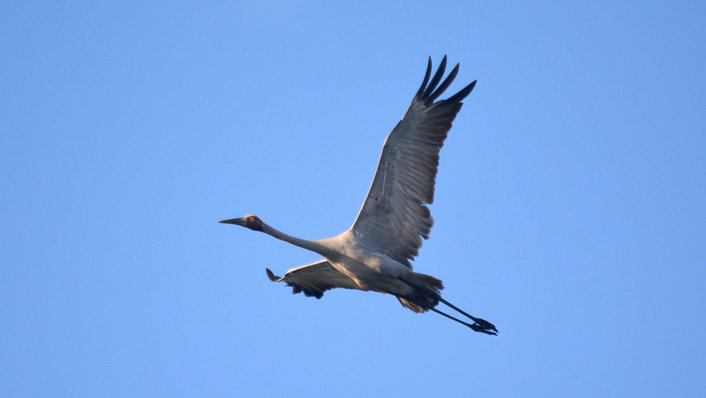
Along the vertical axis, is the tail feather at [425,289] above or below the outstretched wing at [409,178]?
below

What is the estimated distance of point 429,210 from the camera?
51.3 ft

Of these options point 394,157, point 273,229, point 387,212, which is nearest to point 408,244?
point 387,212

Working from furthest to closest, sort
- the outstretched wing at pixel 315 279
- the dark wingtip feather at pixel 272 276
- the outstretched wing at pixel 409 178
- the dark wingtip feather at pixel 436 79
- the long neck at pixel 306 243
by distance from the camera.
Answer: the dark wingtip feather at pixel 272 276 → the outstretched wing at pixel 315 279 → the long neck at pixel 306 243 → the dark wingtip feather at pixel 436 79 → the outstretched wing at pixel 409 178

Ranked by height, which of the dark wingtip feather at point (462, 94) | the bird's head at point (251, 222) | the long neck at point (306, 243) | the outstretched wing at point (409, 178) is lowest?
the long neck at point (306, 243)

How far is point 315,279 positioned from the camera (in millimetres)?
17688

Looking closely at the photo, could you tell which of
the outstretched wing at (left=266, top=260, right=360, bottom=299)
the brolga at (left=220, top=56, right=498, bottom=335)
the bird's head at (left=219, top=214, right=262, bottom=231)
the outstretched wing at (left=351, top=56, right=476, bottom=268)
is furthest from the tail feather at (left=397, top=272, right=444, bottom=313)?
the bird's head at (left=219, top=214, right=262, bottom=231)

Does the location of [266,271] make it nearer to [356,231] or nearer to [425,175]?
[356,231]

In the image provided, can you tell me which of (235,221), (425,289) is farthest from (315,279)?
(425,289)

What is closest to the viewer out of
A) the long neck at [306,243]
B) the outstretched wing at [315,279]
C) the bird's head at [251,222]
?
the long neck at [306,243]

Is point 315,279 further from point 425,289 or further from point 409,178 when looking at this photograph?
point 409,178

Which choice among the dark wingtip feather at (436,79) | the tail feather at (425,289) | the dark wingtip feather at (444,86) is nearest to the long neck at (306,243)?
the tail feather at (425,289)

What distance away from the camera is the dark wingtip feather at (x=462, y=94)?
15516 millimetres

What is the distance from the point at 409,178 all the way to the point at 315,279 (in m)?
3.79

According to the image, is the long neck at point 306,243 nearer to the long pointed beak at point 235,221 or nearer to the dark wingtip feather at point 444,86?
the long pointed beak at point 235,221
